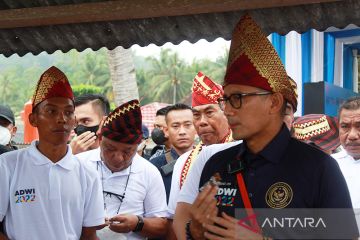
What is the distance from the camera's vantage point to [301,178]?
2293mm

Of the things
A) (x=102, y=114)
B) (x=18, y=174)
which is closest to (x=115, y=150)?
(x=18, y=174)

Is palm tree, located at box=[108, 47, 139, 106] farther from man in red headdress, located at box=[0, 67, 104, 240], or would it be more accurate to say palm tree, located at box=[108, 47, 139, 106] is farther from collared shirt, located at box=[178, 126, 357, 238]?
collared shirt, located at box=[178, 126, 357, 238]

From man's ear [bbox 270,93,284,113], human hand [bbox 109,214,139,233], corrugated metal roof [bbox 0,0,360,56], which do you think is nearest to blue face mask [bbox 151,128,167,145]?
corrugated metal roof [bbox 0,0,360,56]

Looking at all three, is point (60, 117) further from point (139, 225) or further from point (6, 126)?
point (6, 126)

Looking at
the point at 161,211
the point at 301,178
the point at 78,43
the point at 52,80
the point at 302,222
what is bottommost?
the point at 161,211

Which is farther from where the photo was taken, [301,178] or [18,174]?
[18,174]

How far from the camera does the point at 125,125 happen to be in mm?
3977

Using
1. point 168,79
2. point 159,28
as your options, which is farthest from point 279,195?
point 168,79

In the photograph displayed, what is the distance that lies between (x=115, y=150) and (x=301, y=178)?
6.34ft

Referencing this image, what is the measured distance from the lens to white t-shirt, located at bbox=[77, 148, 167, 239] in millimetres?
3979

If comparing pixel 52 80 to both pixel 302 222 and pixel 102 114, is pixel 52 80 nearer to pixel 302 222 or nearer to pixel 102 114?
pixel 102 114

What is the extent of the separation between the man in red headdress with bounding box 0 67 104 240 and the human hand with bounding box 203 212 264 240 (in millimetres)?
1233

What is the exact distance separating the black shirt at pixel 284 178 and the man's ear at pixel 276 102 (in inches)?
4.0

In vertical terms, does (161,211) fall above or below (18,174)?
below
